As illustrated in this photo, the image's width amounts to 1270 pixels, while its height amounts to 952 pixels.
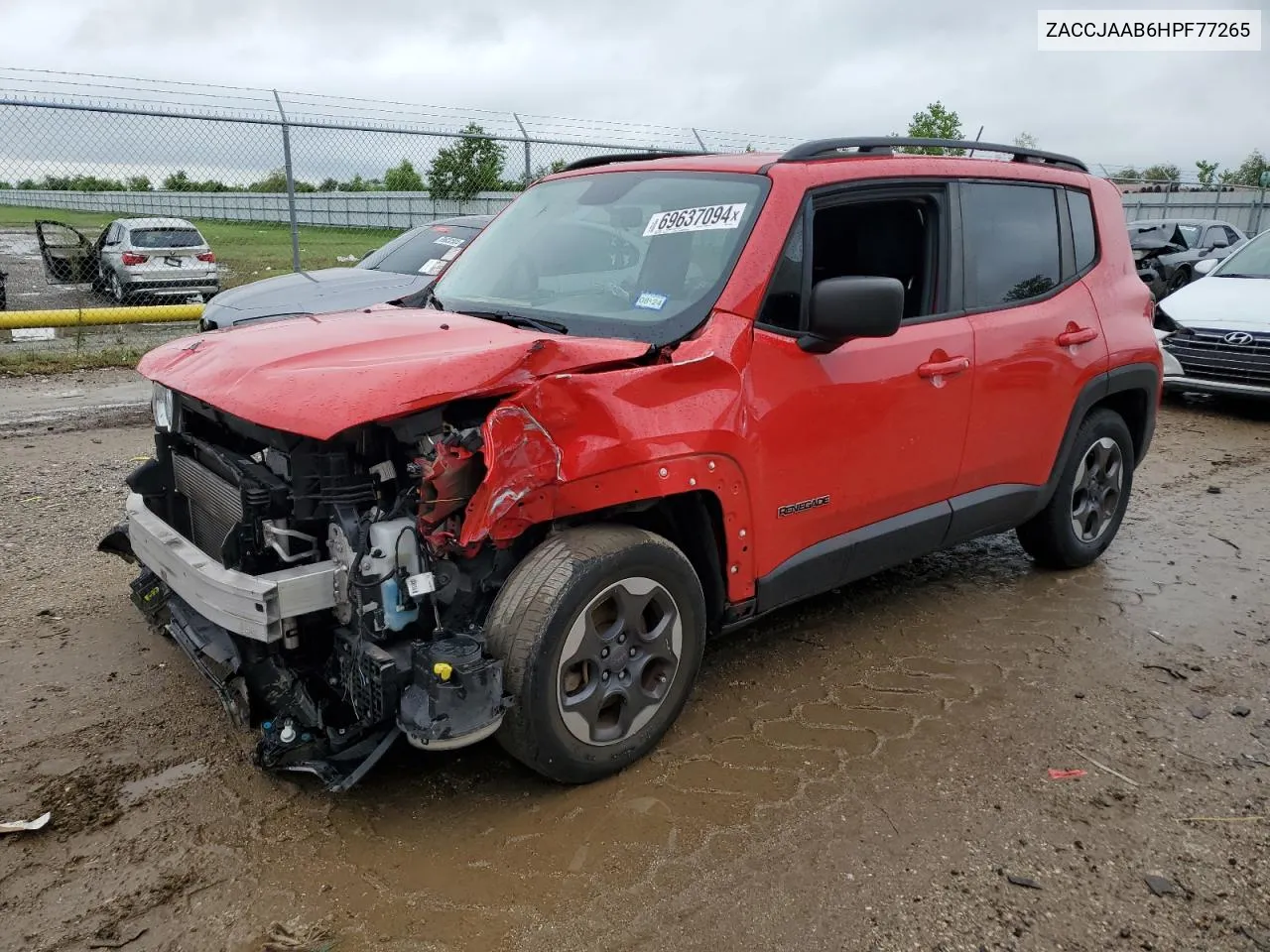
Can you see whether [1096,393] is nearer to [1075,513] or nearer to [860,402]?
[1075,513]

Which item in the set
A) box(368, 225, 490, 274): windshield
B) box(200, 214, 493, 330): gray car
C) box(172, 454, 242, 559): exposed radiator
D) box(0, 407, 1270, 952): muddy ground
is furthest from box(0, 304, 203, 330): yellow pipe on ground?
box(172, 454, 242, 559): exposed radiator

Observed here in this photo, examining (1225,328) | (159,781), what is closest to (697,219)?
(159,781)

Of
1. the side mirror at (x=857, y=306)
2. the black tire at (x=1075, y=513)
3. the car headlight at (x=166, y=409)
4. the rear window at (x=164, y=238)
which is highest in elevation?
the rear window at (x=164, y=238)

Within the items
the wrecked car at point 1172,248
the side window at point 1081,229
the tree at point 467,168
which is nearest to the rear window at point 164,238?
the tree at point 467,168

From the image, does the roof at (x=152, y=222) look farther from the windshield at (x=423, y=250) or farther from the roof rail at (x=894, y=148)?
the roof rail at (x=894, y=148)

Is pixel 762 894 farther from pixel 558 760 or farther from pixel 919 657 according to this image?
pixel 919 657

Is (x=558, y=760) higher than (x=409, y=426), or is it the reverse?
(x=409, y=426)

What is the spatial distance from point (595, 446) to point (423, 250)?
6526 mm

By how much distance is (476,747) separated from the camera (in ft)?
10.8

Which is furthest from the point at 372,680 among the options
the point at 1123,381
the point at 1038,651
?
the point at 1123,381

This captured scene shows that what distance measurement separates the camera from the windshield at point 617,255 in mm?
3301

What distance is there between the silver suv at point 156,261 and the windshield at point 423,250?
7036mm

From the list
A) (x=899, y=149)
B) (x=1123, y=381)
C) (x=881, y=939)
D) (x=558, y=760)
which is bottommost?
(x=881, y=939)

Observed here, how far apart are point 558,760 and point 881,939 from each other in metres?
1.02
